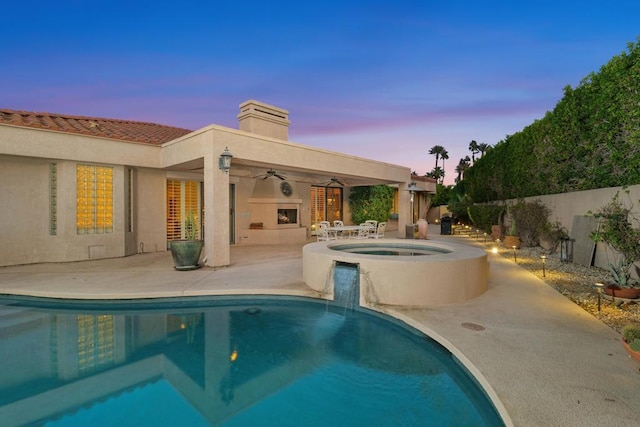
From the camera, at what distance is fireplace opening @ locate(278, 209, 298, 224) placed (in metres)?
16.6

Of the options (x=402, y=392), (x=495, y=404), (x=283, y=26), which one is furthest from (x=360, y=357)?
(x=283, y=26)

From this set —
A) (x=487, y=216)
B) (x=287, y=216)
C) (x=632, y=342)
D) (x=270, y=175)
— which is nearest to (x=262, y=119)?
(x=270, y=175)

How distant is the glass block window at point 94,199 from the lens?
1127cm

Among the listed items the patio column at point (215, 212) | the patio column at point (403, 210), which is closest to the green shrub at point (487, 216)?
the patio column at point (403, 210)

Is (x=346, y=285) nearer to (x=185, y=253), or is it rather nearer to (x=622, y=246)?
(x=185, y=253)

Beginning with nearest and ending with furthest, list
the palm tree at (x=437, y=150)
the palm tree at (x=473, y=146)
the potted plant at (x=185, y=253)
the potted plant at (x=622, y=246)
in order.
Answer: the potted plant at (x=622, y=246), the potted plant at (x=185, y=253), the palm tree at (x=473, y=146), the palm tree at (x=437, y=150)

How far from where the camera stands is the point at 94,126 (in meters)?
12.6

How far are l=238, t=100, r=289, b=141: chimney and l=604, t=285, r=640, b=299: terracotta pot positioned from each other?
12.4 m

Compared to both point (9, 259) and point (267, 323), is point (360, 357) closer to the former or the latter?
point (267, 323)

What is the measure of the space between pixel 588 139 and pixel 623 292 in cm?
701

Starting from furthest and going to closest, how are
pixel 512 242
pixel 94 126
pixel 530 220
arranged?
pixel 512 242 → pixel 530 220 → pixel 94 126

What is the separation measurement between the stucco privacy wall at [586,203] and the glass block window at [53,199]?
16.4 meters

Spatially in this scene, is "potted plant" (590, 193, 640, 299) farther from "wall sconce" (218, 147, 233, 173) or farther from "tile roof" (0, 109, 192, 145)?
"tile roof" (0, 109, 192, 145)

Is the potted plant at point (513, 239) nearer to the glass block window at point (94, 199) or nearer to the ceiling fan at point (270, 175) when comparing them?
the ceiling fan at point (270, 175)
